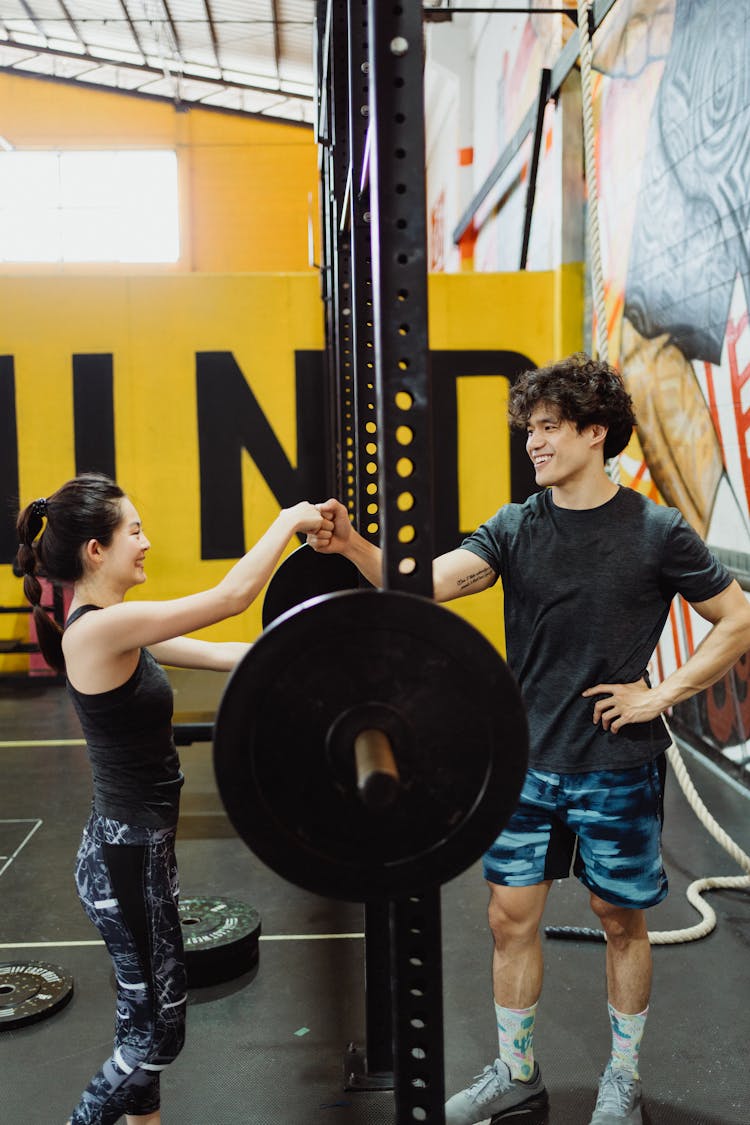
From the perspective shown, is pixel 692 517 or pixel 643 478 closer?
pixel 692 517

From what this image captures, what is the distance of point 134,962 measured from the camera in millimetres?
1584

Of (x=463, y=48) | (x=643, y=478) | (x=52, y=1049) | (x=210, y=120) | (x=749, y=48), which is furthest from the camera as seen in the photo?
(x=210, y=120)

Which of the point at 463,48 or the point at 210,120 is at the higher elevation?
the point at 210,120

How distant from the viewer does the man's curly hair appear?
178 cm

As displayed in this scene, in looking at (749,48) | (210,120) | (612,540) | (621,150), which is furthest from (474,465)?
(210,120)

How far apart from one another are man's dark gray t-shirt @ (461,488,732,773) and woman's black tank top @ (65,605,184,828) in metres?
0.66

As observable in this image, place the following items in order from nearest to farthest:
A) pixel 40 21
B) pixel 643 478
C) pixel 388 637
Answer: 1. pixel 388 637
2. pixel 643 478
3. pixel 40 21

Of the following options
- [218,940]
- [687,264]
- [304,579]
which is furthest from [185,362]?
[304,579]

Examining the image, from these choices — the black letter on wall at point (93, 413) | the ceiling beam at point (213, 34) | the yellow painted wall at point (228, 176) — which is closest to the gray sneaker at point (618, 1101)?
the black letter on wall at point (93, 413)

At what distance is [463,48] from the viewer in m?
9.06

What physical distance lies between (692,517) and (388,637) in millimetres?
3436

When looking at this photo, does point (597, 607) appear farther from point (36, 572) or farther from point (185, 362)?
point (185, 362)

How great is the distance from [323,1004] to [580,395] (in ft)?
5.39

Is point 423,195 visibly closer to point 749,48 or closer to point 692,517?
point 749,48
